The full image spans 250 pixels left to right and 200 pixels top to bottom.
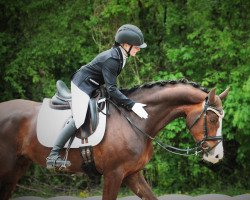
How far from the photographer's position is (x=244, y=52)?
28.6 feet

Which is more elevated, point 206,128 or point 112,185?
point 206,128

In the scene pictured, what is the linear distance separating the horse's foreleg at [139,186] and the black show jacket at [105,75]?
30.9 inches

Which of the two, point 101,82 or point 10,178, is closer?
point 101,82

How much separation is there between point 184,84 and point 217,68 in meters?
4.72

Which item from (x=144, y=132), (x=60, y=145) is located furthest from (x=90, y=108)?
(x=144, y=132)

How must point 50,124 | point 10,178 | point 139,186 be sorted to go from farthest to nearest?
point 10,178, point 50,124, point 139,186

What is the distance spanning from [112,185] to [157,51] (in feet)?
20.1

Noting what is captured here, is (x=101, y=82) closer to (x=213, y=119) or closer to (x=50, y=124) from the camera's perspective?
(x=50, y=124)

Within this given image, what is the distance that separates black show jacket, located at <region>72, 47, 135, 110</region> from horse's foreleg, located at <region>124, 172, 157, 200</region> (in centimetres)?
78

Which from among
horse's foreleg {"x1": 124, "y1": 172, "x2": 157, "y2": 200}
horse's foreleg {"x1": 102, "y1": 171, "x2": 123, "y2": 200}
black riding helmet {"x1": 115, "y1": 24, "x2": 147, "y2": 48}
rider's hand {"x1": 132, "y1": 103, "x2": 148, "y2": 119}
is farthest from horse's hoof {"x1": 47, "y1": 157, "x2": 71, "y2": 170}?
black riding helmet {"x1": 115, "y1": 24, "x2": 147, "y2": 48}

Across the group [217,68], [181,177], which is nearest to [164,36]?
[217,68]

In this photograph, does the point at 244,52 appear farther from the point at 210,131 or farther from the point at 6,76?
the point at 6,76

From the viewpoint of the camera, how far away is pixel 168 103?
199 inches

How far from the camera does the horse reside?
4883mm
